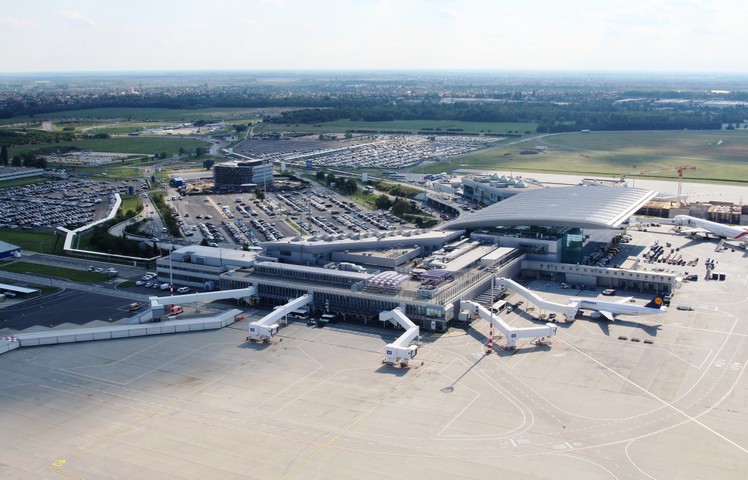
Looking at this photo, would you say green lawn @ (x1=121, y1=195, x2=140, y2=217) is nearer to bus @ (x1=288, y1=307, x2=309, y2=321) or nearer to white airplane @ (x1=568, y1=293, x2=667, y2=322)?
bus @ (x1=288, y1=307, x2=309, y2=321)

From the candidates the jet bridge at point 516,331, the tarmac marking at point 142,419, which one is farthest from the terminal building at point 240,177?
the tarmac marking at point 142,419

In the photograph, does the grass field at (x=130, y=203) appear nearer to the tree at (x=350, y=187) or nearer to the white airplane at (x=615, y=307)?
the tree at (x=350, y=187)

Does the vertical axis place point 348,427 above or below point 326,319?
below

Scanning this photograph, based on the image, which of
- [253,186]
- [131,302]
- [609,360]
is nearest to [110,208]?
[253,186]

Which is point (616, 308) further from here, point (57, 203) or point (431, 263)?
point (57, 203)

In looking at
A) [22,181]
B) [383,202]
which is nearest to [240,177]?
[383,202]

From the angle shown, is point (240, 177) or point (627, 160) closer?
point (240, 177)
